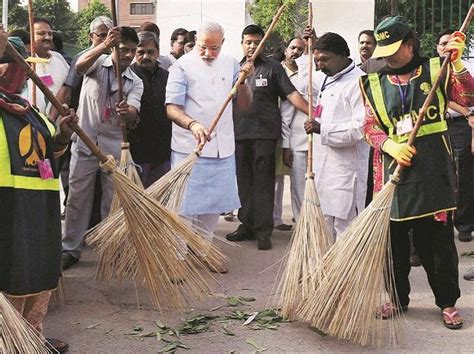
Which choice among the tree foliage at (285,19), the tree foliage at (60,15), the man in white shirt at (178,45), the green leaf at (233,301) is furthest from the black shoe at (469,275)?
the tree foliage at (60,15)

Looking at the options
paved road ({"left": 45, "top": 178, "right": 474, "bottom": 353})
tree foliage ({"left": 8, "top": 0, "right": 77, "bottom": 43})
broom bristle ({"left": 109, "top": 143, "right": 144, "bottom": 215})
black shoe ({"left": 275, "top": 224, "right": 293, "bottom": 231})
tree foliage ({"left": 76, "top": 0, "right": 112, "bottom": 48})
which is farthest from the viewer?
tree foliage ({"left": 76, "top": 0, "right": 112, "bottom": 48})

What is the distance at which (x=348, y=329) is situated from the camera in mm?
3463

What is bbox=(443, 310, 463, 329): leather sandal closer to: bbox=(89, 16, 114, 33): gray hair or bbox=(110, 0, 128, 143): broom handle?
bbox=(110, 0, 128, 143): broom handle

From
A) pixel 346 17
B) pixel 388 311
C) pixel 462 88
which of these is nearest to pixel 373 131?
pixel 462 88

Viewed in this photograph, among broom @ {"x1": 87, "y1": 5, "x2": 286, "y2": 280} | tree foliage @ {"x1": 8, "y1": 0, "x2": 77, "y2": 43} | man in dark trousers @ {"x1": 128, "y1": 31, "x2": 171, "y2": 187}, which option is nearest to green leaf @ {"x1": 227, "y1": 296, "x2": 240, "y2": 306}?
broom @ {"x1": 87, "y1": 5, "x2": 286, "y2": 280}

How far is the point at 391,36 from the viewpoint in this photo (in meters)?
3.66

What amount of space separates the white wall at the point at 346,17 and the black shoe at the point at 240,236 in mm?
2433

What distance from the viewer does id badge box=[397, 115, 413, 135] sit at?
368cm

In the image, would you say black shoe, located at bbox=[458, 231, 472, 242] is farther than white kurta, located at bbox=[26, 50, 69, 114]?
Yes

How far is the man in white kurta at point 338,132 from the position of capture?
4355mm

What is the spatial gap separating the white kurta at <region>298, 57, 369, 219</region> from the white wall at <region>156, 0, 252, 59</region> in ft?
52.1

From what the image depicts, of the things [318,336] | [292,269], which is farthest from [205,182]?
[318,336]

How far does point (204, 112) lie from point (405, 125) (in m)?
1.59

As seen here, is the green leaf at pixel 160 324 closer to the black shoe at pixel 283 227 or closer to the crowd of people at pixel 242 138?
the crowd of people at pixel 242 138
